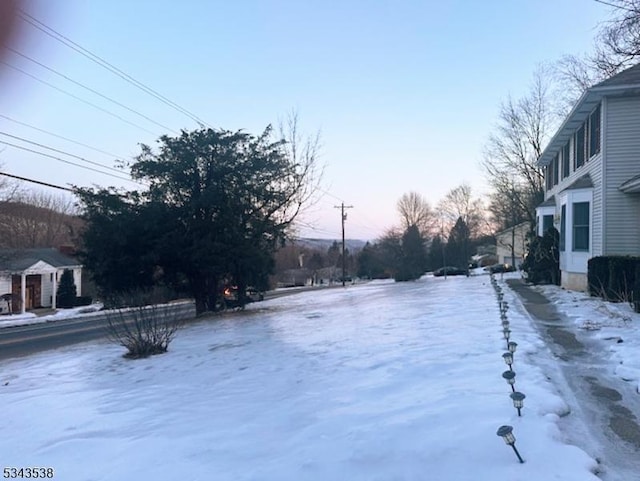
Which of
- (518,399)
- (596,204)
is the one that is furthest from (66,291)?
(518,399)

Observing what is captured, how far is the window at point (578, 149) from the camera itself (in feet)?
58.2

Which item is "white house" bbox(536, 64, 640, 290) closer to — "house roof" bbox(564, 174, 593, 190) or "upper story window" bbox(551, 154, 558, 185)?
"house roof" bbox(564, 174, 593, 190)

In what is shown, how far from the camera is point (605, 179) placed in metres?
14.7

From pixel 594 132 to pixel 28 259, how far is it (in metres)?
34.0

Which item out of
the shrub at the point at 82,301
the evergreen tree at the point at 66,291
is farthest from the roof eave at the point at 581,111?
the evergreen tree at the point at 66,291

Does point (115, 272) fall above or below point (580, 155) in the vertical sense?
below

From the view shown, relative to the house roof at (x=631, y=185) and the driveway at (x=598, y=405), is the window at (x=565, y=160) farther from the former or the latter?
the driveway at (x=598, y=405)

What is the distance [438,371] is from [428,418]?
1.71 metres

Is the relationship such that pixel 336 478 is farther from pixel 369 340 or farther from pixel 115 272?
pixel 115 272

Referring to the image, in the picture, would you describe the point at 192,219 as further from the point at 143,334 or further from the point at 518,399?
the point at 518,399

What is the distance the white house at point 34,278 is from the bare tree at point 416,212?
53107 mm

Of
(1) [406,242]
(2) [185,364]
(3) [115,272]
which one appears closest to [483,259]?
(1) [406,242]

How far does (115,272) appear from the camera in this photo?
16.5 metres

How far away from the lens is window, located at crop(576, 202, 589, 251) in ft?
53.9
